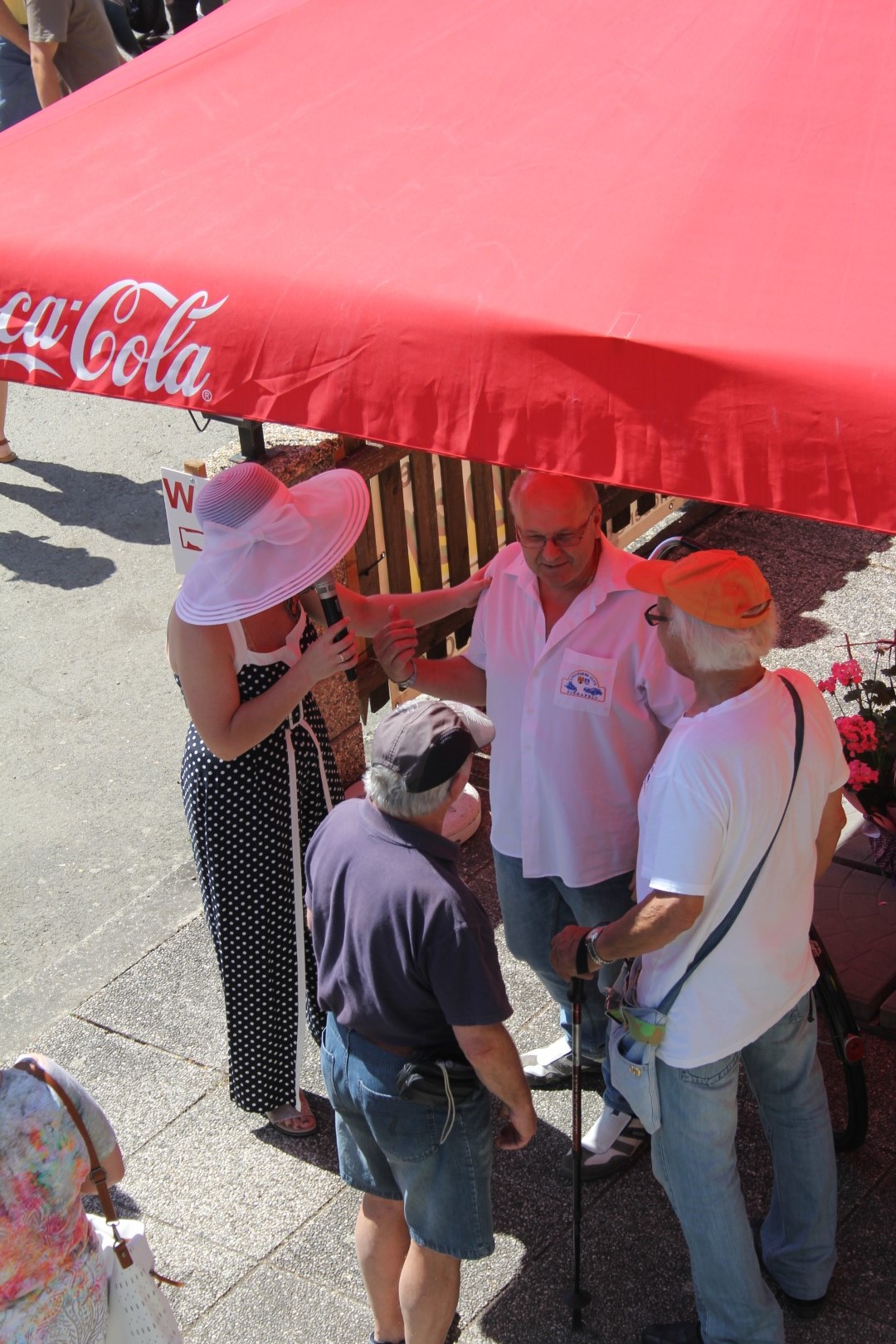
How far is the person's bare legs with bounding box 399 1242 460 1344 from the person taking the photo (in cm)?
320

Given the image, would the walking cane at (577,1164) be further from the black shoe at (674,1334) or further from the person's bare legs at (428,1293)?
the person's bare legs at (428,1293)

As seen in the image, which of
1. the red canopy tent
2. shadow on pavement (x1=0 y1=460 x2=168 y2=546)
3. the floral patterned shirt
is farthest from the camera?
shadow on pavement (x1=0 y1=460 x2=168 y2=546)

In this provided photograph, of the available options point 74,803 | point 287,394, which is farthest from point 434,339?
point 74,803

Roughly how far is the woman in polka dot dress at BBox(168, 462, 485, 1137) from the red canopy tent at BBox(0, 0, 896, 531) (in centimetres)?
64

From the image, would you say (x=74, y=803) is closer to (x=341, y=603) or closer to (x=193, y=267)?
(x=341, y=603)

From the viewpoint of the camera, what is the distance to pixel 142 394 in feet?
9.58

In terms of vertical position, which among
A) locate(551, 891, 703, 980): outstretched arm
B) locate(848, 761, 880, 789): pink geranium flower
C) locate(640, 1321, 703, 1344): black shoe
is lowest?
locate(640, 1321, 703, 1344): black shoe

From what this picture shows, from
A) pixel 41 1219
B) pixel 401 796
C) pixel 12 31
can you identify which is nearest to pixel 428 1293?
pixel 41 1219

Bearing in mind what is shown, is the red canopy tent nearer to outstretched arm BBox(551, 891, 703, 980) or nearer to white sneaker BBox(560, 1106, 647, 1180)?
outstretched arm BBox(551, 891, 703, 980)

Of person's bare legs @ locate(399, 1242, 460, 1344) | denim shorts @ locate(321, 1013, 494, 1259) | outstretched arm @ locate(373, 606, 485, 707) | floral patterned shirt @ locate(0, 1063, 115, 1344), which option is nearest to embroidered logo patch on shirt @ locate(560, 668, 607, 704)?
outstretched arm @ locate(373, 606, 485, 707)

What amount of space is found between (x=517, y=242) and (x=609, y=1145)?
2.46m

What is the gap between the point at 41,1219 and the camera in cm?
265

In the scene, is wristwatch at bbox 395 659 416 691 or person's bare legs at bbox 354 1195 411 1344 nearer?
person's bare legs at bbox 354 1195 411 1344

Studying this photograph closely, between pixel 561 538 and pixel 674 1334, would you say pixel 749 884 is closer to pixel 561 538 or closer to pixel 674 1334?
pixel 561 538
